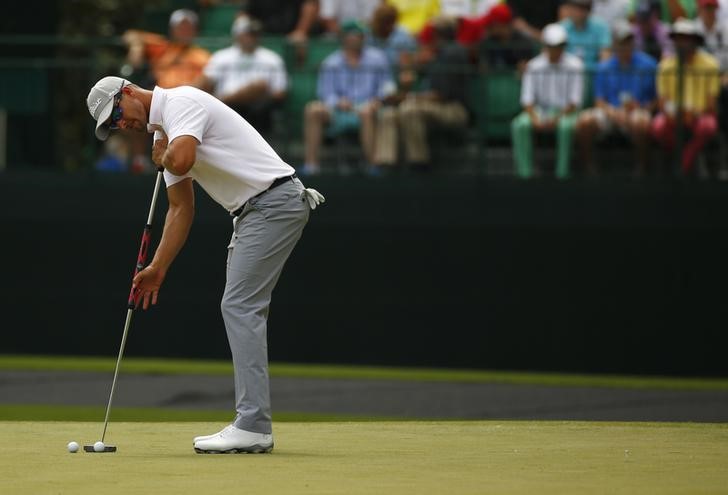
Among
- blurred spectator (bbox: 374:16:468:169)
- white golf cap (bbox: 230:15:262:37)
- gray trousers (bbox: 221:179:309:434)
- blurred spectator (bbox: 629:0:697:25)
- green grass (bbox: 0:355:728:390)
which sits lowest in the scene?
green grass (bbox: 0:355:728:390)

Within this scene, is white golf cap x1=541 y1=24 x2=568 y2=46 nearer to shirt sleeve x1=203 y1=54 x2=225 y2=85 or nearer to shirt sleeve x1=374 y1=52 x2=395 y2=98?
shirt sleeve x1=374 y1=52 x2=395 y2=98

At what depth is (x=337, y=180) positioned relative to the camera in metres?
15.8

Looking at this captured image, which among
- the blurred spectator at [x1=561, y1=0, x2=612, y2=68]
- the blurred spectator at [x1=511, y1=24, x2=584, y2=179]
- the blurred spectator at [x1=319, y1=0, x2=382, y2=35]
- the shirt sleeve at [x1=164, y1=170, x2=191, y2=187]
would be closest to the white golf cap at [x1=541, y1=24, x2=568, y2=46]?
the blurred spectator at [x1=511, y1=24, x2=584, y2=179]

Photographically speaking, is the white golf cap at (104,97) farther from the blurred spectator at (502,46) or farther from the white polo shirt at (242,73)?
the blurred spectator at (502,46)

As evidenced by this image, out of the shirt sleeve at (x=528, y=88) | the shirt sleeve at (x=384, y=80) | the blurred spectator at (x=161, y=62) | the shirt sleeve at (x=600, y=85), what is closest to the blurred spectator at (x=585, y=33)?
the shirt sleeve at (x=600, y=85)

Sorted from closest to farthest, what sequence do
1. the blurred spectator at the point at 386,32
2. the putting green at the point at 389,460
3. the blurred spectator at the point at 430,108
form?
1. the putting green at the point at 389,460
2. the blurred spectator at the point at 430,108
3. the blurred spectator at the point at 386,32

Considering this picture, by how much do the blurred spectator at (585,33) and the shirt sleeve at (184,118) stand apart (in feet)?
27.1

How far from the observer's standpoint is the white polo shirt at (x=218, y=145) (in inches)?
309

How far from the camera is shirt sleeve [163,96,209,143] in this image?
7785 millimetres

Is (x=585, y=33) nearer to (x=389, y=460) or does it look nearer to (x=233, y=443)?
(x=233, y=443)

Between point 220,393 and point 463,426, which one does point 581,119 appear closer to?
point 220,393

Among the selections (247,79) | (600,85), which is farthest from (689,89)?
(247,79)

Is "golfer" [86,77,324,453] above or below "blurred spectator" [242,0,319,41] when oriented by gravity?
below

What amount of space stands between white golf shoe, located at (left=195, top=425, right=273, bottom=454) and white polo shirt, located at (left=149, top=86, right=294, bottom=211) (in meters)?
1.19
